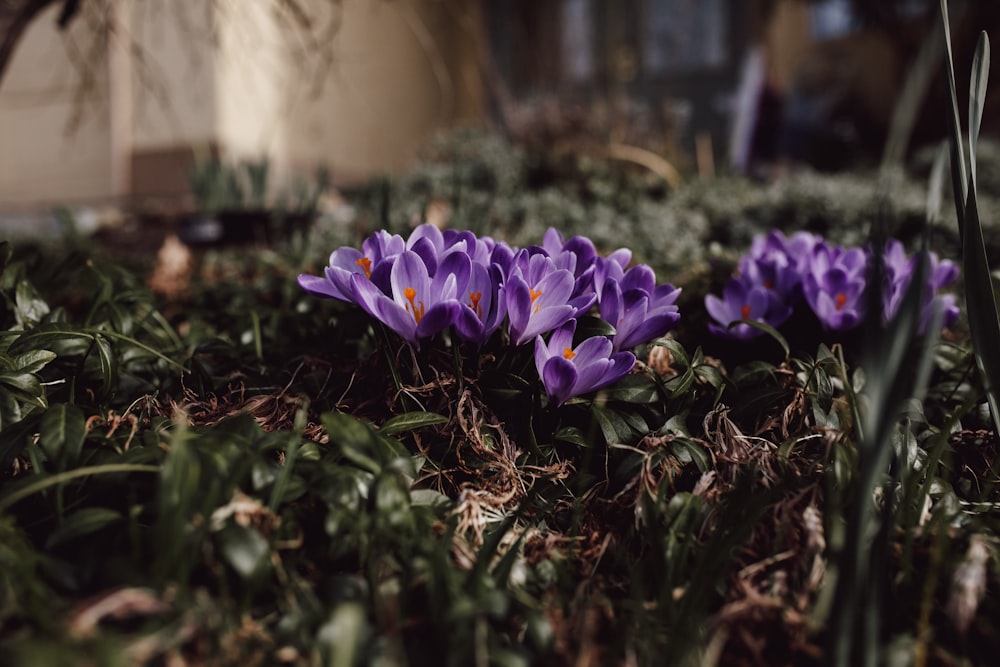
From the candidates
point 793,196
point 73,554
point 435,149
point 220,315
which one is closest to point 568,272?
point 73,554

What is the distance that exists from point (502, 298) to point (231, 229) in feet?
9.36

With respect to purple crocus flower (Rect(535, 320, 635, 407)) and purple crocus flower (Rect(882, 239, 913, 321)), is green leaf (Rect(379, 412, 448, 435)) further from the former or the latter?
purple crocus flower (Rect(882, 239, 913, 321))

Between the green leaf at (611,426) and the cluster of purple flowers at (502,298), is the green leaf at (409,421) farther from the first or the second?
the green leaf at (611,426)

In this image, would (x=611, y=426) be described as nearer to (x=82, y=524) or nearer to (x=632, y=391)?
(x=632, y=391)

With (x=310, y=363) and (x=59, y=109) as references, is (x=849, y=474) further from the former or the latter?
(x=59, y=109)

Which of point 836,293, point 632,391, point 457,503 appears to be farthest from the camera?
point 836,293

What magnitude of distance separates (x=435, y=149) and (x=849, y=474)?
573 cm

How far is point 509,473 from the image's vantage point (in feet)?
3.16

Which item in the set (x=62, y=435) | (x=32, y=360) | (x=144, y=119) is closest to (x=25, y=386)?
(x=32, y=360)

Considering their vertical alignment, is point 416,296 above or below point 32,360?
above

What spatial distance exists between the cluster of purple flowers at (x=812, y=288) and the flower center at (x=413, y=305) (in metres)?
0.51

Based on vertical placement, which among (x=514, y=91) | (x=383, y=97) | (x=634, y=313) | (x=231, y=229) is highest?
(x=514, y=91)

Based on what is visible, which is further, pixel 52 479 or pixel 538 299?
pixel 538 299

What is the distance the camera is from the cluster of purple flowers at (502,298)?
93 centimetres
